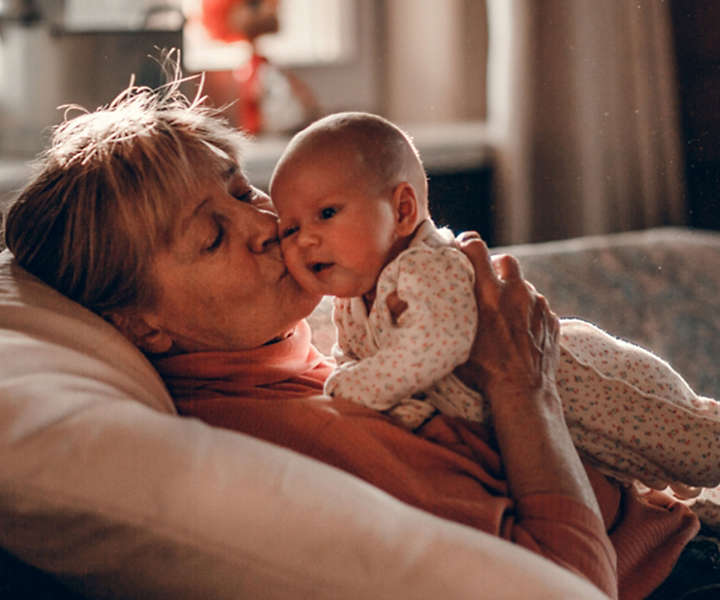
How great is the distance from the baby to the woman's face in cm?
3

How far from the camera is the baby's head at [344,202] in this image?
1.01 meters

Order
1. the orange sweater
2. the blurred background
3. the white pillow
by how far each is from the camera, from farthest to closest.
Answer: the blurred background, the orange sweater, the white pillow

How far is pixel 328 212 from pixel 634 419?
0.47 metres

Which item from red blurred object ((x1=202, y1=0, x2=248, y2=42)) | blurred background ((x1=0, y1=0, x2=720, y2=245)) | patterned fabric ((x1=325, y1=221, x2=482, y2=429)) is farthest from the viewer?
red blurred object ((x1=202, y1=0, x2=248, y2=42))

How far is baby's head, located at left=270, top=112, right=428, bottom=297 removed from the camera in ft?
3.33

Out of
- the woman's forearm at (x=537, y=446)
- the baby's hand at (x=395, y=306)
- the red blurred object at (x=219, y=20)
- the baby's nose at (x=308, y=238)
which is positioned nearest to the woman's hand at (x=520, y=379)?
the woman's forearm at (x=537, y=446)

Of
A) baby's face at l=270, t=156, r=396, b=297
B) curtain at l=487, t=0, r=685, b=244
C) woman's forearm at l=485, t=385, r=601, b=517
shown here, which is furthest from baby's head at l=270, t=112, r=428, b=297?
curtain at l=487, t=0, r=685, b=244

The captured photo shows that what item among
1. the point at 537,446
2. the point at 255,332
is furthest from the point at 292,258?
the point at 537,446

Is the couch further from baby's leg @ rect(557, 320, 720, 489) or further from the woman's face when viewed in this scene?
baby's leg @ rect(557, 320, 720, 489)

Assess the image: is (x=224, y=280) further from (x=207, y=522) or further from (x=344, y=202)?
(x=207, y=522)

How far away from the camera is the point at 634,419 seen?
3.55 ft

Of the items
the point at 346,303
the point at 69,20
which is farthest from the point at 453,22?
the point at 346,303

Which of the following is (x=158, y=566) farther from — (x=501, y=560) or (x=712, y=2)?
(x=712, y=2)

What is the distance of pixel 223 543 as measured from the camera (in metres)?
0.62
